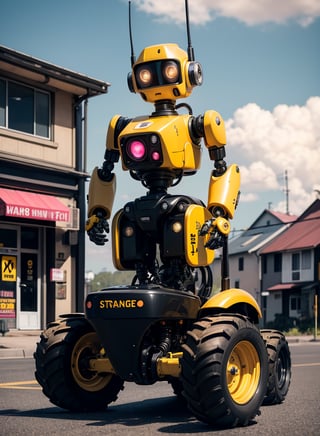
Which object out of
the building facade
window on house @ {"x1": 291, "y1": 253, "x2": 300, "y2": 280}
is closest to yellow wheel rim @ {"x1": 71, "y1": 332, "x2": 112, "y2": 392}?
the building facade

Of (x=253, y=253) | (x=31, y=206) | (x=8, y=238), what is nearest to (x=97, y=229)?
(x=31, y=206)

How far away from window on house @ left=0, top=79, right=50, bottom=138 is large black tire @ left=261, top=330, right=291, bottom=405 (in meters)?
15.2

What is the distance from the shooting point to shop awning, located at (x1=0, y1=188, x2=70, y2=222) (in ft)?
64.8

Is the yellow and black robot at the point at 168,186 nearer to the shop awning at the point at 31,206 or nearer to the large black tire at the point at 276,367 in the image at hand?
the large black tire at the point at 276,367

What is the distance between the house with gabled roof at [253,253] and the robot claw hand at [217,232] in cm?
4993

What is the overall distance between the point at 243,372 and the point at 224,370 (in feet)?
2.11

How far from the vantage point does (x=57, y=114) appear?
74.2 feet

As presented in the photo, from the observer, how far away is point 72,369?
22.1ft

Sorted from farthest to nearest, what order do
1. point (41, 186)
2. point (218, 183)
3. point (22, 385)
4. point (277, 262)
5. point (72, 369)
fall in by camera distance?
point (277, 262) < point (41, 186) < point (22, 385) < point (218, 183) < point (72, 369)

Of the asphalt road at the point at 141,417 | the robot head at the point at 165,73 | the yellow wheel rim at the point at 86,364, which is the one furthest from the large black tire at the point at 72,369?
the robot head at the point at 165,73

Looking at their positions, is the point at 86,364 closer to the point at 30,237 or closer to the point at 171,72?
the point at 171,72

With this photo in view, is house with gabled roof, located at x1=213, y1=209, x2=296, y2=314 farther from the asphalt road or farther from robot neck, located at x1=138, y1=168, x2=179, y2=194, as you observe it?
robot neck, located at x1=138, y1=168, x2=179, y2=194

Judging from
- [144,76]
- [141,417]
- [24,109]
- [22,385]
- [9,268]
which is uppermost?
[24,109]

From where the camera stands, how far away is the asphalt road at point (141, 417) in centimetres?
578
